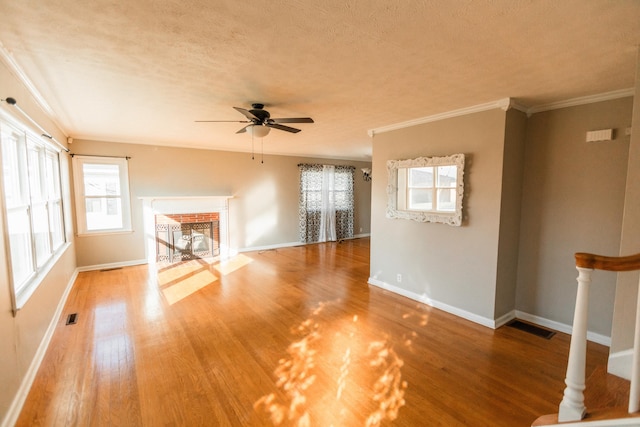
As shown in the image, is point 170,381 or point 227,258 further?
point 227,258

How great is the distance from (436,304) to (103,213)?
605 cm

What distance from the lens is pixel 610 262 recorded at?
4.24 ft

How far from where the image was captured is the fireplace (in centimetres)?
599

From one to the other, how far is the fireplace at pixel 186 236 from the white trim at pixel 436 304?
3.77 m

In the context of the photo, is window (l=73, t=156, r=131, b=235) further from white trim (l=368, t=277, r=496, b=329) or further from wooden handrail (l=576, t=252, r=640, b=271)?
wooden handrail (l=576, t=252, r=640, b=271)

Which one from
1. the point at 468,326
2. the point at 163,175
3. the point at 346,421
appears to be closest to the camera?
the point at 346,421

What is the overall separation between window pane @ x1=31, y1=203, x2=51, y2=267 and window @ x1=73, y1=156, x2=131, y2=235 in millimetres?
2075

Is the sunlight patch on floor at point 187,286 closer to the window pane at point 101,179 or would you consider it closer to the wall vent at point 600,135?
the window pane at point 101,179

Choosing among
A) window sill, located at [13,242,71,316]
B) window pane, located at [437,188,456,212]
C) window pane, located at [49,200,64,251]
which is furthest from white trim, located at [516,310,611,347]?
window pane, located at [49,200,64,251]

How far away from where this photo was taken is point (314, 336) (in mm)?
3104

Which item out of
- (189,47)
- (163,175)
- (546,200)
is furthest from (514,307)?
(163,175)

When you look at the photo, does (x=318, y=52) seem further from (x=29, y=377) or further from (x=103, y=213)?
(x=103, y=213)

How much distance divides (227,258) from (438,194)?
471 centimetres

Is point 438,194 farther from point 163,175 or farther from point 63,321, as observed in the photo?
point 163,175
